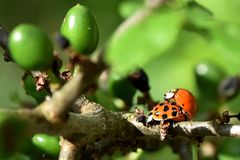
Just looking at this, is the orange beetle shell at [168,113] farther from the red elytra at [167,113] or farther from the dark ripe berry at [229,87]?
the dark ripe berry at [229,87]

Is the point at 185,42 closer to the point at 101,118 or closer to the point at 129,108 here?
the point at 129,108

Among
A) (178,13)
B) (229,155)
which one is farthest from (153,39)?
(229,155)

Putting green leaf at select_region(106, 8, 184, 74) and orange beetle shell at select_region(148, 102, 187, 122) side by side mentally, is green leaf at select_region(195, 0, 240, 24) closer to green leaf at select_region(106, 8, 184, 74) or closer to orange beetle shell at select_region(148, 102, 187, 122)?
orange beetle shell at select_region(148, 102, 187, 122)

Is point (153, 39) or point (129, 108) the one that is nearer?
point (153, 39)

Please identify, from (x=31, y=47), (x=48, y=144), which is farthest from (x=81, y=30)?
(x=48, y=144)

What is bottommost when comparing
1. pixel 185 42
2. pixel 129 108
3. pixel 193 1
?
pixel 193 1

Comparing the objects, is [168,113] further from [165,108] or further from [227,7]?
[227,7]
